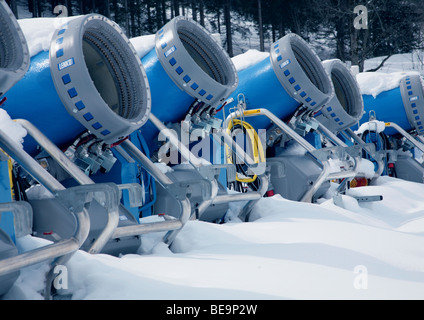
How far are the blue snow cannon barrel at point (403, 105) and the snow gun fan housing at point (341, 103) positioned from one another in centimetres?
129

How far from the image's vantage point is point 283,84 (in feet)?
19.3

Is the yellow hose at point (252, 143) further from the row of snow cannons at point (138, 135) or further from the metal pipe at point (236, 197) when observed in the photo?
the metal pipe at point (236, 197)

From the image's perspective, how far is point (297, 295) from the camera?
2.22 m

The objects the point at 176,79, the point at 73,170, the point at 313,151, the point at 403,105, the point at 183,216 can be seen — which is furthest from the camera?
the point at 403,105

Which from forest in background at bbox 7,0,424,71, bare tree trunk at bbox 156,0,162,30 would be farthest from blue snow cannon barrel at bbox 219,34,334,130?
bare tree trunk at bbox 156,0,162,30

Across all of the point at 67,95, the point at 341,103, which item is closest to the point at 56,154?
the point at 67,95

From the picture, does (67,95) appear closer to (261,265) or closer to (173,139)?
(173,139)

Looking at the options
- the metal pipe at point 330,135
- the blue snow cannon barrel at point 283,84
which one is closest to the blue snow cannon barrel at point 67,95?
the blue snow cannon barrel at point 283,84

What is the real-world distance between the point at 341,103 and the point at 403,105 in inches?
64.4

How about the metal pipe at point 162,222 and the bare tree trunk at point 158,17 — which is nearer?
the metal pipe at point 162,222

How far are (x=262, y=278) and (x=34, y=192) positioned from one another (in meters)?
1.39

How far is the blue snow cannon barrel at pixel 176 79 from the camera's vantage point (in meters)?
4.41

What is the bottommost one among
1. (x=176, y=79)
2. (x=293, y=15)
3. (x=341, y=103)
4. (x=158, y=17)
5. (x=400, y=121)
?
(x=293, y=15)
